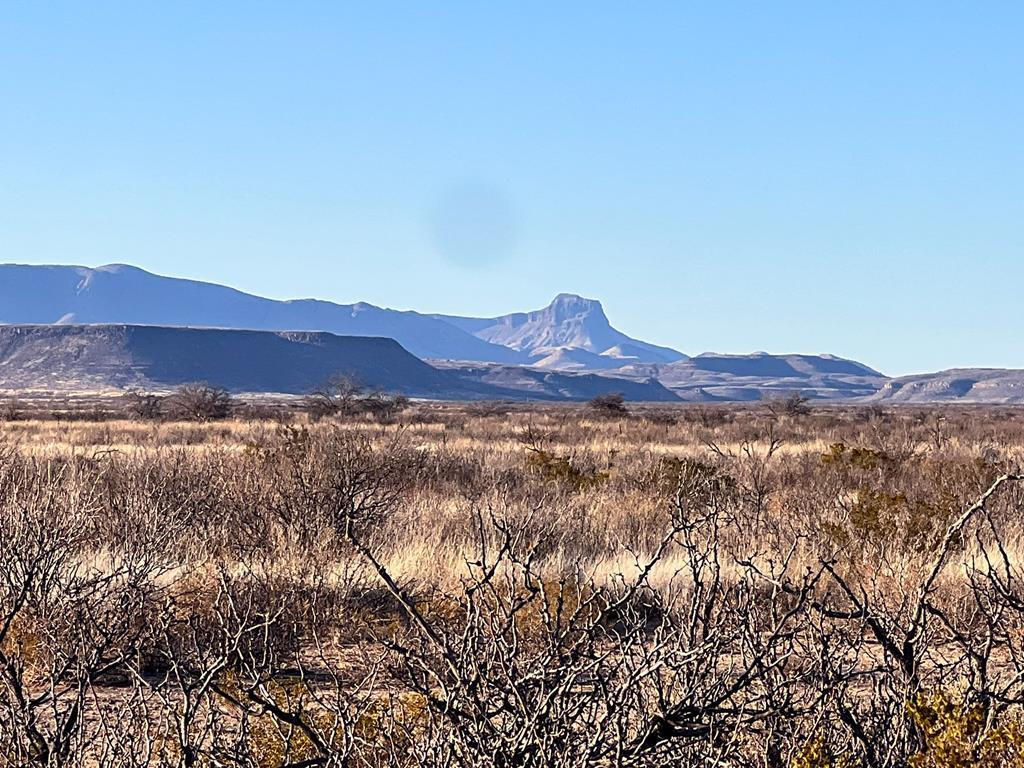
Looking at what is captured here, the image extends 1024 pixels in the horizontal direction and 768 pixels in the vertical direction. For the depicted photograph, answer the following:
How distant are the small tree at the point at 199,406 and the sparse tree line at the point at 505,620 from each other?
3352cm

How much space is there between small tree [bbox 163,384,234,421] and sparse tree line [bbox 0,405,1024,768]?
33515 millimetres

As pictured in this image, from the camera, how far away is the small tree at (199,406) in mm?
53156

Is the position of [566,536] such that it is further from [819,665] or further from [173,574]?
[819,665]

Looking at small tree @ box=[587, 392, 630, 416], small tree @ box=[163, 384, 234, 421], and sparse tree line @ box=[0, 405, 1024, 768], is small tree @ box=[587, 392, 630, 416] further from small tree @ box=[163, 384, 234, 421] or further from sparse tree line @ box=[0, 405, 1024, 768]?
sparse tree line @ box=[0, 405, 1024, 768]

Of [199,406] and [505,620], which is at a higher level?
[505,620]

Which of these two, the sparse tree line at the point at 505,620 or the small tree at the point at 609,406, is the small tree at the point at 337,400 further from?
the sparse tree line at the point at 505,620

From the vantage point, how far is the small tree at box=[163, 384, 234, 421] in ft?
174

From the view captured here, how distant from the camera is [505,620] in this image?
3.55 m

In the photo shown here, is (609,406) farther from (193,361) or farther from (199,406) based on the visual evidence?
(193,361)

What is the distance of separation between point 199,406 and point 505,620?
174 feet

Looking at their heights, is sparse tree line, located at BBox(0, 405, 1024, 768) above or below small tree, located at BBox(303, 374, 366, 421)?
above

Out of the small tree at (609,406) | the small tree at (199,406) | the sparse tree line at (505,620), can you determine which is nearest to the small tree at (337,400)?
the small tree at (199,406)

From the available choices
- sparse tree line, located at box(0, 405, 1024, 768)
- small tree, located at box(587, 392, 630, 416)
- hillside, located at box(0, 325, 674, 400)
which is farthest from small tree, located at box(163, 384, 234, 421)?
hillside, located at box(0, 325, 674, 400)

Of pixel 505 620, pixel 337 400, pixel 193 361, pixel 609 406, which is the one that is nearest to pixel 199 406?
pixel 337 400
